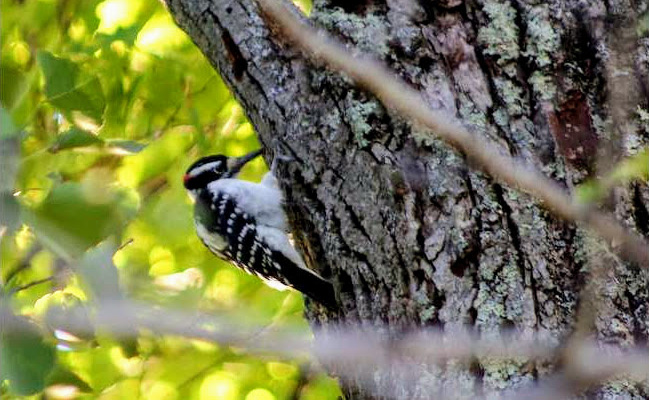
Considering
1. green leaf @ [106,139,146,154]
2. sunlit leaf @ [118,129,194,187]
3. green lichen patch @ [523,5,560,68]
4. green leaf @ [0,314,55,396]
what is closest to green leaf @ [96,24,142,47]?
sunlit leaf @ [118,129,194,187]

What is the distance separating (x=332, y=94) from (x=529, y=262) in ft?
2.08

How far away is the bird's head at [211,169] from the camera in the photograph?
3.81 meters

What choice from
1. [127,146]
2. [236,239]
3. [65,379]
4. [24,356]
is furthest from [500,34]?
[236,239]

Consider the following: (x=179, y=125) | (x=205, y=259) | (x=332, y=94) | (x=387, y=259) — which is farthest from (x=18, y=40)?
(x=387, y=259)

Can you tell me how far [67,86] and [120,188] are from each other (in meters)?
0.52

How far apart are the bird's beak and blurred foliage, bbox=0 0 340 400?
0.09 meters

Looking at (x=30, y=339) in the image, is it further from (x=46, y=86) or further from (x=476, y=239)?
(x=476, y=239)

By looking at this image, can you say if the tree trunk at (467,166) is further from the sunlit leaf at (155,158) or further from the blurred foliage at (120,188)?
the sunlit leaf at (155,158)

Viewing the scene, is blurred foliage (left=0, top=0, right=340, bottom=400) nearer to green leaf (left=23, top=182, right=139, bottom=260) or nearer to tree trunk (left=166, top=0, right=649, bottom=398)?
green leaf (left=23, top=182, right=139, bottom=260)

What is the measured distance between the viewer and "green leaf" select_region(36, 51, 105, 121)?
192 centimetres

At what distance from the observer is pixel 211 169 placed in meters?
3.91

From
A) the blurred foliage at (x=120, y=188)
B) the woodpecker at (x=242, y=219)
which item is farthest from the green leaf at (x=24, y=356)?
the woodpecker at (x=242, y=219)

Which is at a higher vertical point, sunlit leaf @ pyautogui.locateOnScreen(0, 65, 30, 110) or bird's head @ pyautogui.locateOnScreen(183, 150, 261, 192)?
bird's head @ pyautogui.locateOnScreen(183, 150, 261, 192)

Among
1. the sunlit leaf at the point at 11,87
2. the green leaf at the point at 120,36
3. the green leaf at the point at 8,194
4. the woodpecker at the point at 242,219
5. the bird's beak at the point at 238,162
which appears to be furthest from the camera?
the bird's beak at the point at 238,162
